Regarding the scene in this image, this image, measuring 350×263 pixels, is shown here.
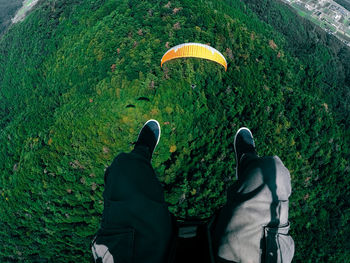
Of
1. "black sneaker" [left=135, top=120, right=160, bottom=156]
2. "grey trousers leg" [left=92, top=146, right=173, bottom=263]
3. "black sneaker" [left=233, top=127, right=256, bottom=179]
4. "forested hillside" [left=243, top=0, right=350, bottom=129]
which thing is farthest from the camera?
"forested hillside" [left=243, top=0, right=350, bottom=129]

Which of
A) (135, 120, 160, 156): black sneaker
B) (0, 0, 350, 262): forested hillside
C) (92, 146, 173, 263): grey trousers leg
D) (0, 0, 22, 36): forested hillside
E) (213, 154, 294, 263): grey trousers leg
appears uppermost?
(213, 154, 294, 263): grey trousers leg

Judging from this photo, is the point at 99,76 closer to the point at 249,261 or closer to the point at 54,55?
the point at 54,55

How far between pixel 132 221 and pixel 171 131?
14.1 meters

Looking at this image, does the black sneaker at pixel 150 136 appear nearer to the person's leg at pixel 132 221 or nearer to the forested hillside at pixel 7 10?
the person's leg at pixel 132 221

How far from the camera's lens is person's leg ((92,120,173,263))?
11.3 feet

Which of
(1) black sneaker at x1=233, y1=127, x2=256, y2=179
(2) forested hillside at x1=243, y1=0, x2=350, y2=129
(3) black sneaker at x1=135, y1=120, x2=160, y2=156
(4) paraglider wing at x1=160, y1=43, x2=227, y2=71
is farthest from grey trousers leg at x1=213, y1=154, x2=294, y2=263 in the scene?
(2) forested hillside at x1=243, y1=0, x2=350, y2=129

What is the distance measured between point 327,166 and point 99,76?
980 inches

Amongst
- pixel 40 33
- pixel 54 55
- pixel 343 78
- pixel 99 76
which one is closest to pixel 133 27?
pixel 99 76

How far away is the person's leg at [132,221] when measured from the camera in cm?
345

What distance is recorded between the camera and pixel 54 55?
2828 centimetres

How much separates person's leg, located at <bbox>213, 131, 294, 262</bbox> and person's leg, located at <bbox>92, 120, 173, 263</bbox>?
3.45 feet

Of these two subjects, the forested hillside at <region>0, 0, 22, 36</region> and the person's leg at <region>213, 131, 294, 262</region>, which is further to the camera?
the forested hillside at <region>0, 0, 22, 36</region>

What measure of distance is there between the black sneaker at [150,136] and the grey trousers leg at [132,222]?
4.79m

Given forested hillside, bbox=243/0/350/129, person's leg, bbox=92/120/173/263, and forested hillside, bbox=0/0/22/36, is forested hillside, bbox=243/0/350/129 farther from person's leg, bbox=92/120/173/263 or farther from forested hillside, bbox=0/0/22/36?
forested hillside, bbox=0/0/22/36
